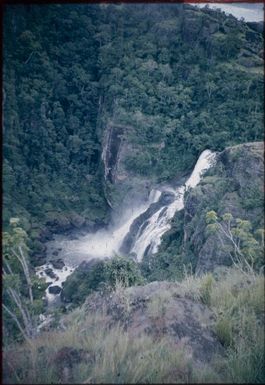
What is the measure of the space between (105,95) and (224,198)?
15743mm

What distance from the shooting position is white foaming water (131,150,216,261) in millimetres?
15461

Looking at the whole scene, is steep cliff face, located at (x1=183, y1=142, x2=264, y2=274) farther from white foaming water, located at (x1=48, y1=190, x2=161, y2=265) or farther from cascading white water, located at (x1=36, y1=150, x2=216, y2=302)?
white foaming water, located at (x1=48, y1=190, x2=161, y2=265)

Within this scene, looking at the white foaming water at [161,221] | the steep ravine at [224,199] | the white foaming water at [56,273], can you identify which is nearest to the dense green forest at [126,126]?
the steep ravine at [224,199]

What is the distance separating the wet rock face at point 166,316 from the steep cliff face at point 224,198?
4.25 m

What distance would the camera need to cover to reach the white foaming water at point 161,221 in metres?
15.5

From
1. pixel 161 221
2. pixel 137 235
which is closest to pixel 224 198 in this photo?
pixel 161 221

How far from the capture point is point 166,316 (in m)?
3.45

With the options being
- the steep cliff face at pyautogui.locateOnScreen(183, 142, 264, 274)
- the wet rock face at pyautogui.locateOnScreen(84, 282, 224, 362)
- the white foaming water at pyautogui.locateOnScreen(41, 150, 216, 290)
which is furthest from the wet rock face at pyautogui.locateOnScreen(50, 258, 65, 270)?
the wet rock face at pyautogui.locateOnScreen(84, 282, 224, 362)

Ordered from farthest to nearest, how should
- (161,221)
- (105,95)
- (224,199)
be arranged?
(105,95)
(161,221)
(224,199)

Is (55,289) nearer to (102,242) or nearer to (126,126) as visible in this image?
(102,242)

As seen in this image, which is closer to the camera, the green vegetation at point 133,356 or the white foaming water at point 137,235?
the green vegetation at point 133,356

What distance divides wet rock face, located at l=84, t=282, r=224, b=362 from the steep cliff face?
4250mm

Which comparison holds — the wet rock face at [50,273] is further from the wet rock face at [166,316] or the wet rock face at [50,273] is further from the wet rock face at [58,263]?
the wet rock face at [166,316]

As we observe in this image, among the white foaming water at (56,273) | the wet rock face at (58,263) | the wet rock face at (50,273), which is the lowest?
the white foaming water at (56,273)
